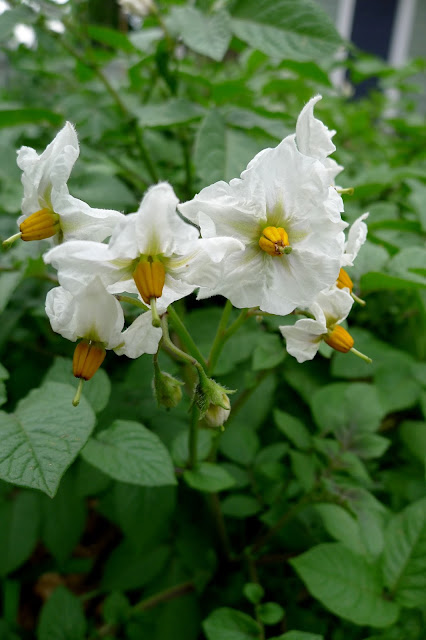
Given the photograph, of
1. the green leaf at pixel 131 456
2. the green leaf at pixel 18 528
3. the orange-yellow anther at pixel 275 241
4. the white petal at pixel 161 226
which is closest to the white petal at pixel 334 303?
the orange-yellow anther at pixel 275 241

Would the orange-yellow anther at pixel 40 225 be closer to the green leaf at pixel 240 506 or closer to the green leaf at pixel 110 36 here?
the green leaf at pixel 240 506

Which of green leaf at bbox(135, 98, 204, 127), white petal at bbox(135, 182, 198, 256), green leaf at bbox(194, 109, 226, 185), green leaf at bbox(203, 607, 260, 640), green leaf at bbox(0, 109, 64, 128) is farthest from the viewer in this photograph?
green leaf at bbox(0, 109, 64, 128)

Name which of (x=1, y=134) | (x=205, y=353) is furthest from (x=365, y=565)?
(x=1, y=134)

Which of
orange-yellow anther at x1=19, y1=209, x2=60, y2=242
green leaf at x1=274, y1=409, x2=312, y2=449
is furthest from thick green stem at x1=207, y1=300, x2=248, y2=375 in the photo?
green leaf at x1=274, y1=409, x2=312, y2=449

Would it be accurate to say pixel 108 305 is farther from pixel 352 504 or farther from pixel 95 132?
pixel 95 132

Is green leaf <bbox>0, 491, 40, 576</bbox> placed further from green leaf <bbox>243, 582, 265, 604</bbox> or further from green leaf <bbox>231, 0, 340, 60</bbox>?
green leaf <bbox>231, 0, 340, 60</bbox>

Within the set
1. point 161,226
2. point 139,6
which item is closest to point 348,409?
point 161,226
